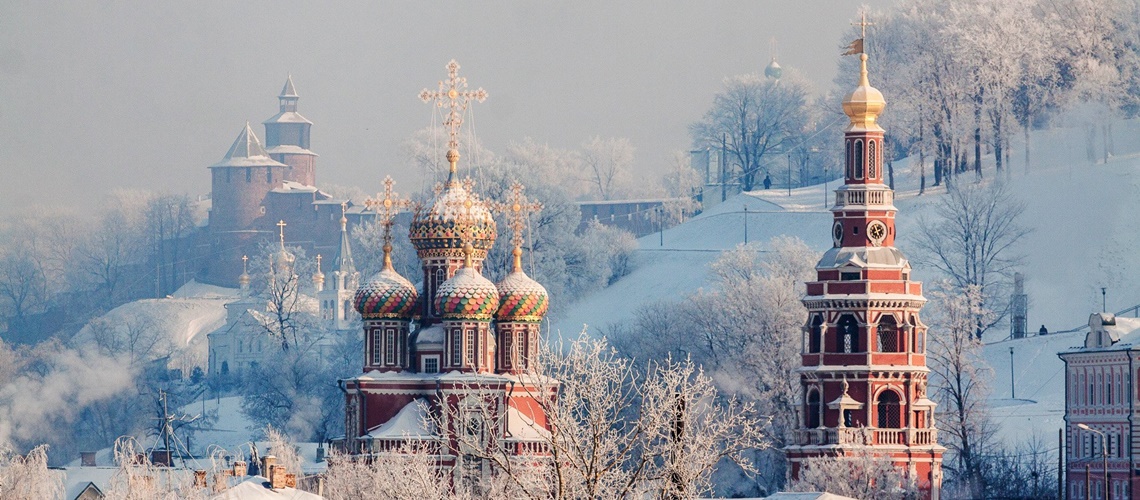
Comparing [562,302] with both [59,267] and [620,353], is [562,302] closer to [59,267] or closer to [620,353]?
[620,353]

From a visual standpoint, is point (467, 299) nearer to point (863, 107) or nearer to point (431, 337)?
point (431, 337)

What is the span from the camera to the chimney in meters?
62.6

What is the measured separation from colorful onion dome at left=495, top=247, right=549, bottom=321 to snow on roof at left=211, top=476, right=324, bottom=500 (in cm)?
1343

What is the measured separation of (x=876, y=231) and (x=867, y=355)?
3200 millimetres

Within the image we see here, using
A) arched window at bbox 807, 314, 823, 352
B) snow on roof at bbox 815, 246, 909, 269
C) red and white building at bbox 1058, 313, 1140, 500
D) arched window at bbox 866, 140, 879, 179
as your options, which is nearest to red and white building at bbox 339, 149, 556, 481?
arched window at bbox 807, 314, 823, 352

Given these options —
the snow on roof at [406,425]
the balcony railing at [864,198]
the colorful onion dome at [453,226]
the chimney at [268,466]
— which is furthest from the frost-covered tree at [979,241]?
the chimney at [268,466]

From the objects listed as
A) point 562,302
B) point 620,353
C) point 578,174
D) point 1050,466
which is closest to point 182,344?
point 578,174

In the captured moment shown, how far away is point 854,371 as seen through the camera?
7212 centimetres

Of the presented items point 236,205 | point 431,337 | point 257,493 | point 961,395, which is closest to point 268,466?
point 431,337

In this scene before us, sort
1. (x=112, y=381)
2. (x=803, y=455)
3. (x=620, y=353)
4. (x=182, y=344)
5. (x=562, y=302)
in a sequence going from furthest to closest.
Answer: (x=182, y=344), (x=112, y=381), (x=562, y=302), (x=620, y=353), (x=803, y=455)

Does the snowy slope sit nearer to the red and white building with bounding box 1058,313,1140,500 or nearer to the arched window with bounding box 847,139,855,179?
the red and white building with bounding box 1058,313,1140,500

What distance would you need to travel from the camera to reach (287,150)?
177 metres

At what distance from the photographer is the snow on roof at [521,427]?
6962cm

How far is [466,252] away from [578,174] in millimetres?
81939
